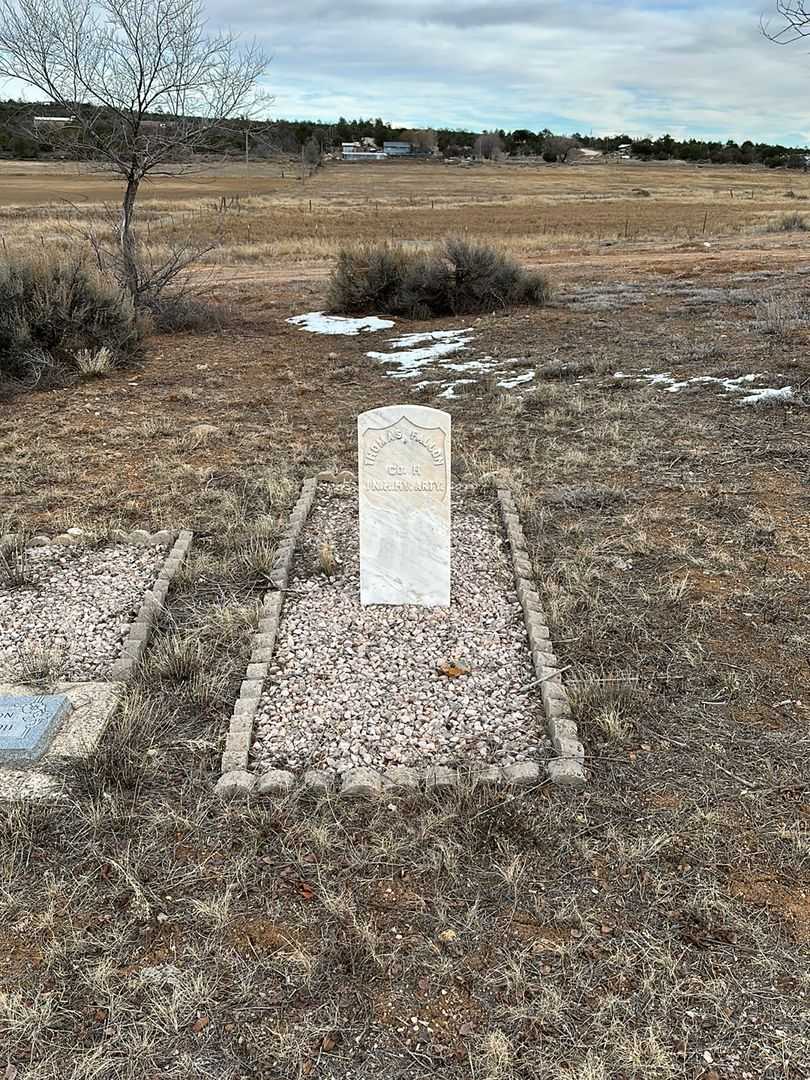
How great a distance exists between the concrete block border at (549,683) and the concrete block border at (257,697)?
3.63 ft

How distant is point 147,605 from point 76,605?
45 centimetres

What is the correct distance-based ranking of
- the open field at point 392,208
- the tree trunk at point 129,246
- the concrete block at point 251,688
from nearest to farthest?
1. the concrete block at point 251,688
2. the tree trunk at point 129,246
3. the open field at point 392,208

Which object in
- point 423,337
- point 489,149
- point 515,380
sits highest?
point 489,149

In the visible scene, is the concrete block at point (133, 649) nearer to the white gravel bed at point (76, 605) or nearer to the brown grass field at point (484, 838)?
the white gravel bed at point (76, 605)

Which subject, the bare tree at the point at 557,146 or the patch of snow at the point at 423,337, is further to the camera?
the bare tree at the point at 557,146

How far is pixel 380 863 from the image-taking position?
278 cm

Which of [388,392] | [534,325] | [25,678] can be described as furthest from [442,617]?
[534,325]

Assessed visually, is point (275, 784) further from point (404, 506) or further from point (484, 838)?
point (404, 506)

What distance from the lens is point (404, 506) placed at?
14.2 feet

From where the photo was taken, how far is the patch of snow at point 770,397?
7785mm

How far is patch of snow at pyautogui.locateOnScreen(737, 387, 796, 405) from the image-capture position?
25.5ft

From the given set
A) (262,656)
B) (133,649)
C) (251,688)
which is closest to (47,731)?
(133,649)

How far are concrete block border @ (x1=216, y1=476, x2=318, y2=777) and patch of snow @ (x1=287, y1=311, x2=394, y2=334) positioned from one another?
25.6 feet

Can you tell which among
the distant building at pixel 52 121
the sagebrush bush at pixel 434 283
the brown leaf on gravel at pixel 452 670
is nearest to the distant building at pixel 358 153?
the sagebrush bush at pixel 434 283
